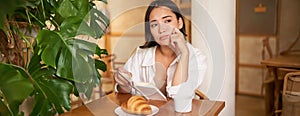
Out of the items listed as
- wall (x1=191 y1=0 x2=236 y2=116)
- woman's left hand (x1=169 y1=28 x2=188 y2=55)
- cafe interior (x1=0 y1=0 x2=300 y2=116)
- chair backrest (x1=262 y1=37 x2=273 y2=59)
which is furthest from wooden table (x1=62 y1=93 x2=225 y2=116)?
chair backrest (x1=262 y1=37 x2=273 y2=59)

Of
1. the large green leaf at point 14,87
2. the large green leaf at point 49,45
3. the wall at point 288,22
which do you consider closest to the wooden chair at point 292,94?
the wall at point 288,22

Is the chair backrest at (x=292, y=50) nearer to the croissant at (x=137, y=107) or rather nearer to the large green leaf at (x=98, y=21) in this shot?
the large green leaf at (x=98, y=21)

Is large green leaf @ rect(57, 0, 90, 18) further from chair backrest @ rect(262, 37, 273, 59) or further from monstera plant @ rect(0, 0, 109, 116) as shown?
chair backrest @ rect(262, 37, 273, 59)

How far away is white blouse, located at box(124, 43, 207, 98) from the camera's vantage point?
137cm

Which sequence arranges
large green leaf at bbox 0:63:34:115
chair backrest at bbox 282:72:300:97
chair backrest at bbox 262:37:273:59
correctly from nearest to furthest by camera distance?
large green leaf at bbox 0:63:34:115, chair backrest at bbox 282:72:300:97, chair backrest at bbox 262:37:273:59

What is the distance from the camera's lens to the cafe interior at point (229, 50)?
1409 millimetres

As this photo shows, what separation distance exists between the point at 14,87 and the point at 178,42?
69 centimetres

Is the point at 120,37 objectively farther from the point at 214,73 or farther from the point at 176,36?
the point at 214,73

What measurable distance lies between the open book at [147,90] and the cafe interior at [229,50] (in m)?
0.07

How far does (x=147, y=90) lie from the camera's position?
56.0 inches

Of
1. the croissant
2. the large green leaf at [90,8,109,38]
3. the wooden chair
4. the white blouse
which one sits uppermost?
the large green leaf at [90,8,109,38]

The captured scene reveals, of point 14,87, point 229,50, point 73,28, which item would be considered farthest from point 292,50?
point 14,87

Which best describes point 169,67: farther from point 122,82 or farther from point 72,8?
point 72,8

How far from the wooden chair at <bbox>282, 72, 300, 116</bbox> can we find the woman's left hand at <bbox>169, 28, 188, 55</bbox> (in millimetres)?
1694
